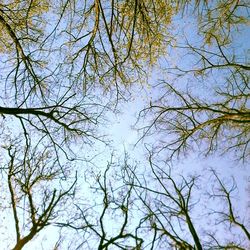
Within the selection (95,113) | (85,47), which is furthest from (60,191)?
(85,47)

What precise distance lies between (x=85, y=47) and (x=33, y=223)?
8.49m

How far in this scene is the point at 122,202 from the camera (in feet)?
47.6

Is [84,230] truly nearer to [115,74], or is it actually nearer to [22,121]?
[22,121]

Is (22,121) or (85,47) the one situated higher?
(85,47)

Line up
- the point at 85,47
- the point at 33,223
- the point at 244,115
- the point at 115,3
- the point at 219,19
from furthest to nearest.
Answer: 1. the point at 33,223
2. the point at 244,115
3. the point at 219,19
4. the point at 85,47
5. the point at 115,3

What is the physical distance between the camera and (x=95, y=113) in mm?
7523

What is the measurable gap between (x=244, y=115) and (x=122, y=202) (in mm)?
7227

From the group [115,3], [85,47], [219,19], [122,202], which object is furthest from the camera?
Result: [122,202]

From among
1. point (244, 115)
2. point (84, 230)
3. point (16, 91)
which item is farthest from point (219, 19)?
point (84, 230)

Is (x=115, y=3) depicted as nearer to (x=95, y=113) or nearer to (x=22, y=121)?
(x=95, y=113)

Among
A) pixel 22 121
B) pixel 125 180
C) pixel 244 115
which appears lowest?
pixel 22 121

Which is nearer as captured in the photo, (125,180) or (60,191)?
(60,191)

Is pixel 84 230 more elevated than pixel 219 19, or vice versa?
pixel 219 19

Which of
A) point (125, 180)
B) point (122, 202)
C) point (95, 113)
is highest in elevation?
point (125, 180)
